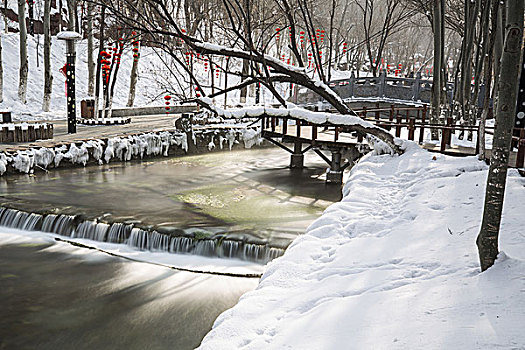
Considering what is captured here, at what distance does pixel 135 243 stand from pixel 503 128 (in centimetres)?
850

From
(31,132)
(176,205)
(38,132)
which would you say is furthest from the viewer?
(38,132)

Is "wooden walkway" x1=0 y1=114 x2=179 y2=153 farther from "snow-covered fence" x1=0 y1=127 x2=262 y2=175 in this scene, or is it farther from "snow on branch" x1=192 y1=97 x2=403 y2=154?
"snow on branch" x1=192 y1=97 x2=403 y2=154

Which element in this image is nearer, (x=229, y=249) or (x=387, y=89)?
(x=229, y=249)

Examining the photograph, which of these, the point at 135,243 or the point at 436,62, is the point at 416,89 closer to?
the point at 436,62

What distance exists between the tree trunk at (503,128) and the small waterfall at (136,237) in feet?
19.0

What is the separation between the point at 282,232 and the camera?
11148 mm

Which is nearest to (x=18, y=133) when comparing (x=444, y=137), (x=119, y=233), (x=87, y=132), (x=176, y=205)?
(x=87, y=132)

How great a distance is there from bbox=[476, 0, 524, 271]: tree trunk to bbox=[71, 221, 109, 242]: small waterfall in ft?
29.0

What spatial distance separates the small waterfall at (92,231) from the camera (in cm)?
1116

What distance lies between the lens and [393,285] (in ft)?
16.2

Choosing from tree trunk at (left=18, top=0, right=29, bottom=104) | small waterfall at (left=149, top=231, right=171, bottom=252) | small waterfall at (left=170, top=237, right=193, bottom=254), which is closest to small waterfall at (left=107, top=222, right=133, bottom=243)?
small waterfall at (left=149, top=231, right=171, bottom=252)

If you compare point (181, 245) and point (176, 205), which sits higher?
point (176, 205)

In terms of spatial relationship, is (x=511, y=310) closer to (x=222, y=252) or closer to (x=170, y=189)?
(x=222, y=252)

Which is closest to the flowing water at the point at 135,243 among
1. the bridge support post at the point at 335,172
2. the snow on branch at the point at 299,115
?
the bridge support post at the point at 335,172
